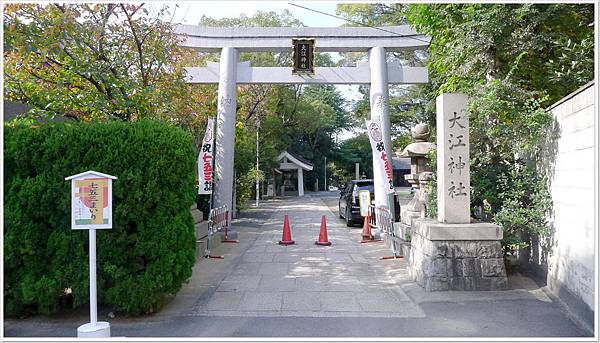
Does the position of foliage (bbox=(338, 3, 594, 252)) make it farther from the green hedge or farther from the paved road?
the green hedge

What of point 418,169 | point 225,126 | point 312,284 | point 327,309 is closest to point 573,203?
point 327,309

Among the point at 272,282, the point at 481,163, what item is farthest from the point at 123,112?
the point at 481,163

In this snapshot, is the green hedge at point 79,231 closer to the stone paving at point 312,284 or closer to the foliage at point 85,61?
the stone paving at point 312,284

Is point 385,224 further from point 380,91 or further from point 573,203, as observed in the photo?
point 573,203

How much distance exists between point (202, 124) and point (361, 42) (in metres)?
6.14

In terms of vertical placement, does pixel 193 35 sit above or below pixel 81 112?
above

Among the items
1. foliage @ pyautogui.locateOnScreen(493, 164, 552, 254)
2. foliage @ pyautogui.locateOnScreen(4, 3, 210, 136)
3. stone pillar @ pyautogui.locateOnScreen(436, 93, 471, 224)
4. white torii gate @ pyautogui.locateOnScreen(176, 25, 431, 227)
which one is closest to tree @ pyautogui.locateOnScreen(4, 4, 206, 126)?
foliage @ pyautogui.locateOnScreen(4, 3, 210, 136)

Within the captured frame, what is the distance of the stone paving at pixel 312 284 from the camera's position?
5695 millimetres

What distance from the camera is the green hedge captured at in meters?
5.17

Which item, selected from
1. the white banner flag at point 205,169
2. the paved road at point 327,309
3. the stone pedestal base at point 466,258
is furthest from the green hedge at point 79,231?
the white banner flag at point 205,169

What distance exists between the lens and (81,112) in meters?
8.87

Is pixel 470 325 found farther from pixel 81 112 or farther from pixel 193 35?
pixel 193 35

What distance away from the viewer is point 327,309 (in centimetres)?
569

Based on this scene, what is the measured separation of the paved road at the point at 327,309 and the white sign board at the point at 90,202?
129cm
